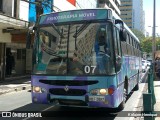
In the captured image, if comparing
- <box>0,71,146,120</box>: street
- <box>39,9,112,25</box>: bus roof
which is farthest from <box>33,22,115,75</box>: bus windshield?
<box>0,71,146,120</box>: street

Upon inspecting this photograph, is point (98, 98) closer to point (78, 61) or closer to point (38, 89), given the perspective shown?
point (78, 61)

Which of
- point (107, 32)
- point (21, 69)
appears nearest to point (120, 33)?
point (107, 32)

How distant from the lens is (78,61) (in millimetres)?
8273

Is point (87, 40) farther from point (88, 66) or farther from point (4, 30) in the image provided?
point (4, 30)

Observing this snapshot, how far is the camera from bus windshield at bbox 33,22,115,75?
818cm

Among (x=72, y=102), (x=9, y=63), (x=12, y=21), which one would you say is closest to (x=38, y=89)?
(x=72, y=102)

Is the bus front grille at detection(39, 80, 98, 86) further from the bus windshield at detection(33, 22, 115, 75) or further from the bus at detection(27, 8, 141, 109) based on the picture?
the bus windshield at detection(33, 22, 115, 75)

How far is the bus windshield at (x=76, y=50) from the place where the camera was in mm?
8180

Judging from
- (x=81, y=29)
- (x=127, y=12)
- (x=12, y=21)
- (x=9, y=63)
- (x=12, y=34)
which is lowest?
(x=9, y=63)

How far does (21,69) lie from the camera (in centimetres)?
2542

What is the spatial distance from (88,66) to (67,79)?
613mm

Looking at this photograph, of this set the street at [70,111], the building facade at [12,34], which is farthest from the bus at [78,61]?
the building facade at [12,34]

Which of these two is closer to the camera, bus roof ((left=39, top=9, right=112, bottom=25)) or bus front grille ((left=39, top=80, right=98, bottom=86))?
bus front grille ((left=39, top=80, right=98, bottom=86))

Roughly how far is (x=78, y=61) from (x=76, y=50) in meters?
0.29
